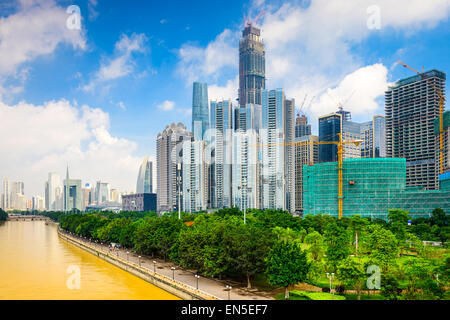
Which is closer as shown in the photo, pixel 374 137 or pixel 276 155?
pixel 276 155

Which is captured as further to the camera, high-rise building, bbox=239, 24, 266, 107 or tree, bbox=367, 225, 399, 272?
high-rise building, bbox=239, 24, 266, 107

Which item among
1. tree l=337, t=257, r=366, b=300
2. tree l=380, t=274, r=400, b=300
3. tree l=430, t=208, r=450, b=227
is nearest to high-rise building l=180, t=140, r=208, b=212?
tree l=430, t=208, r=450, b=227

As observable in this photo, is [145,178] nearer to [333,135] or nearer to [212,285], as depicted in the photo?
[333,135]

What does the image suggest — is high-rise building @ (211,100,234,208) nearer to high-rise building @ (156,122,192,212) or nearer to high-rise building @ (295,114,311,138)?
high-rise building @ (156,122,192,212)

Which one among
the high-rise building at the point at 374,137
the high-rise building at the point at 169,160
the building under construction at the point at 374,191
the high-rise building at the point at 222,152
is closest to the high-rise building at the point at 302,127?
the high-rise building at the point at 374,137

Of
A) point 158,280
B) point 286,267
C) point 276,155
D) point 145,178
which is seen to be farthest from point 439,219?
point 145,178

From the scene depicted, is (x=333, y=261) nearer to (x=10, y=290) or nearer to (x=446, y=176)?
(x=10, y=290)
